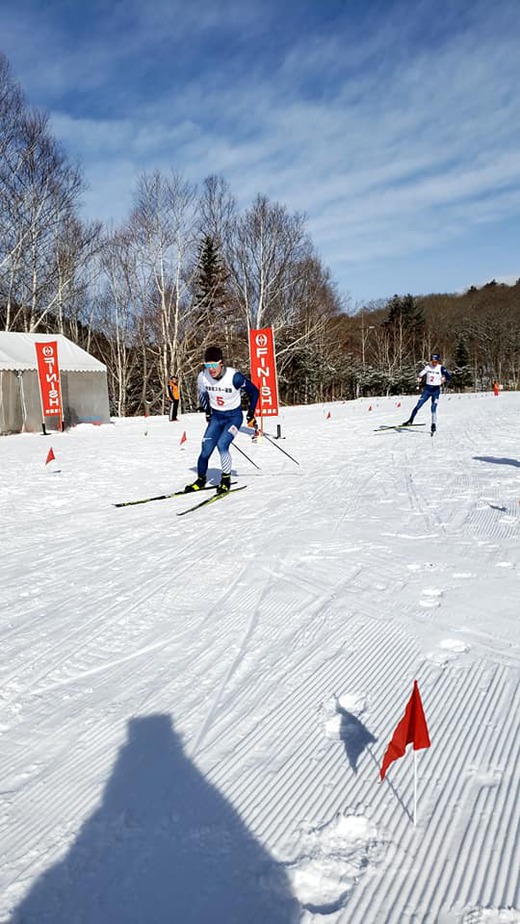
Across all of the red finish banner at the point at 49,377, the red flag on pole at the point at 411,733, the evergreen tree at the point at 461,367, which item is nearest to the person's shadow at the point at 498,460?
the red flag on pole at the point at 411,733

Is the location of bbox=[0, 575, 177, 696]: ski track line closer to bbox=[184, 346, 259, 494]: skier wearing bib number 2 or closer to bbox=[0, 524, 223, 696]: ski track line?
bbox=[0, 524, 223, 696]: ski track line

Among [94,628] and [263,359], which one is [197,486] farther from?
[263,359]

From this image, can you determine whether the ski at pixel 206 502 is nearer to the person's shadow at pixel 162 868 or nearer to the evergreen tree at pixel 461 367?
the person's shadow at pixel 162 868

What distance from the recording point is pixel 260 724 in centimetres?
229

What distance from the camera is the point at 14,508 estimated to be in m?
7.14

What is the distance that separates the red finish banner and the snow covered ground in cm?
1391

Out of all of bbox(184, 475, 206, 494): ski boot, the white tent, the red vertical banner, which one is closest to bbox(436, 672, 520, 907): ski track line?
bbox(184, 475, 206, 494): ski boot

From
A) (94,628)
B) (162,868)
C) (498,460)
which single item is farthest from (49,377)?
(162,868)

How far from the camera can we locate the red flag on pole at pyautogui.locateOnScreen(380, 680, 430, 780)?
1799 millimetres

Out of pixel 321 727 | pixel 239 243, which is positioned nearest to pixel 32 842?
pixel 321 727

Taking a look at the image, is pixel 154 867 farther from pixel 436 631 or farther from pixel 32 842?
pixel 436 631

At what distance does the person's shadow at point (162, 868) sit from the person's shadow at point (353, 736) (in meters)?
0.50

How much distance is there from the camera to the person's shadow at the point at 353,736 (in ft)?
6.83

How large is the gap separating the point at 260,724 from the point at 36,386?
19750 millimetres
